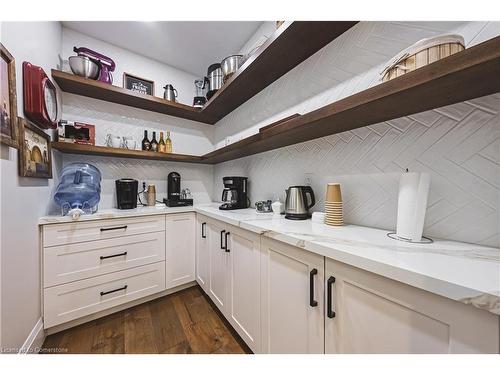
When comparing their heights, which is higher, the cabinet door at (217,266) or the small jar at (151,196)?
the small jar at (151,196)

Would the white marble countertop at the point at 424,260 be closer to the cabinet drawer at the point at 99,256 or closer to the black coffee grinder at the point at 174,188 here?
the cabinet drawer at the point at 99,256

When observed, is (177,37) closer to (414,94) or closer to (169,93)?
(169,93)

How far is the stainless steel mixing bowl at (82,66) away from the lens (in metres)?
1.53

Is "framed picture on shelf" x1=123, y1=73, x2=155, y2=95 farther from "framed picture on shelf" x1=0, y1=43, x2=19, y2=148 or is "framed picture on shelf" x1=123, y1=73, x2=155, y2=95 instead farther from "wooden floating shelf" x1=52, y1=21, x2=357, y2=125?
"framed picture on shelf" x1=0, y1=43, x2=19, y2=148

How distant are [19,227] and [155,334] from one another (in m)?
1.04

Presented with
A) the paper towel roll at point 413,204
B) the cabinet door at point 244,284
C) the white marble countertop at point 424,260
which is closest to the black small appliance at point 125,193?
the cabinet door at point 244,284

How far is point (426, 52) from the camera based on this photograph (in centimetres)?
60

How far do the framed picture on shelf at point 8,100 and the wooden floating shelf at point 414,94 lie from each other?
127 centimetres

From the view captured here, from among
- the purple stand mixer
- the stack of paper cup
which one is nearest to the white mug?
the purple stand mixer

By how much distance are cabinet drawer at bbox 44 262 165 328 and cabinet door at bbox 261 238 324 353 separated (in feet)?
3.78

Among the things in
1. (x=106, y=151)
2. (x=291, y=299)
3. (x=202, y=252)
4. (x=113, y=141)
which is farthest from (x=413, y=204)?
(x=113, y=141)
